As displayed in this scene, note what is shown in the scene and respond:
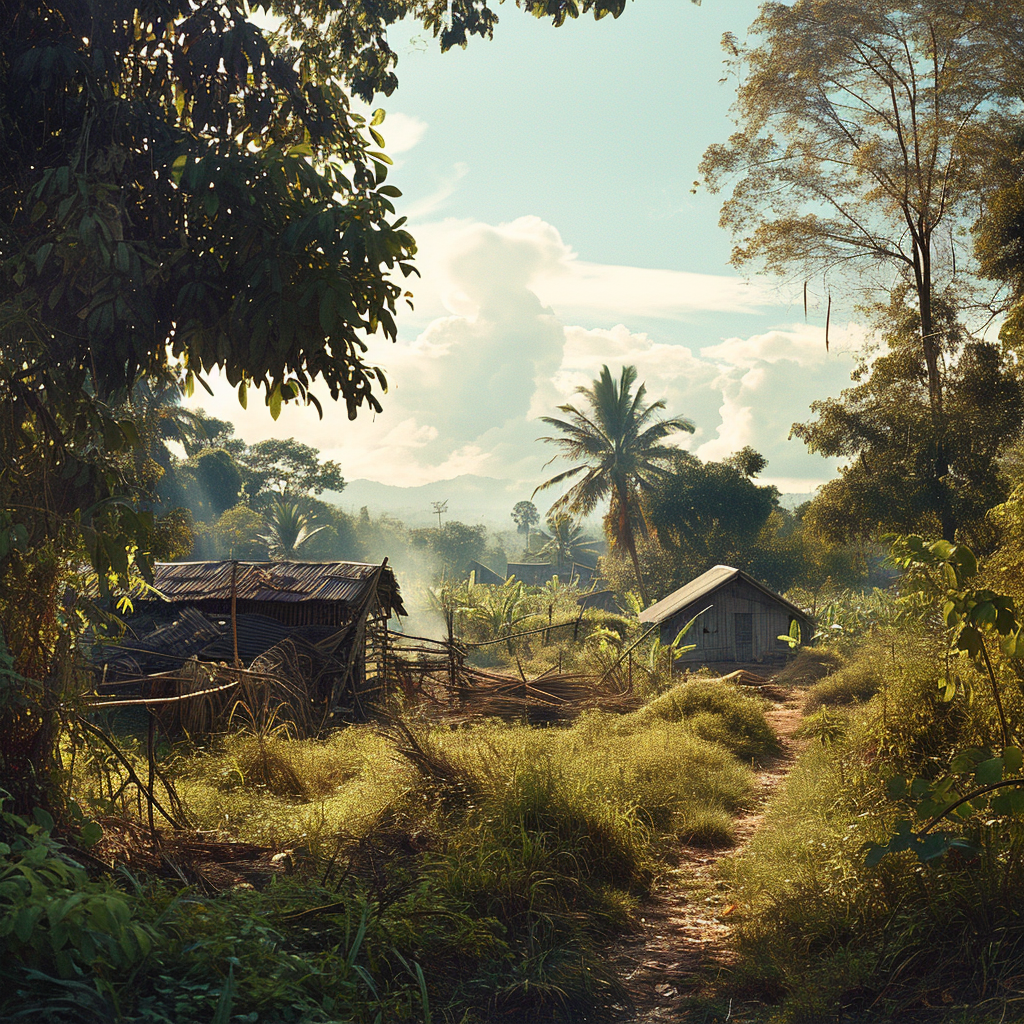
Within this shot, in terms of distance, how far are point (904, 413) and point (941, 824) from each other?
14.7 metres

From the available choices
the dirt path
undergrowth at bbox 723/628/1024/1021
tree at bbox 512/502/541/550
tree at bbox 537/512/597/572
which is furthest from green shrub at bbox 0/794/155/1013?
tree at bbox 512/502/541/550

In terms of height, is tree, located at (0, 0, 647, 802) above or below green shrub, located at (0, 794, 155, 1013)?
above

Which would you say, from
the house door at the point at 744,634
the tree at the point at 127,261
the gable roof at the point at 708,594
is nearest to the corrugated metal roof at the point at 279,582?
the tree at the point at 127,261

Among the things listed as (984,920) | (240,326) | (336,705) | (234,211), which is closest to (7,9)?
(234,211)

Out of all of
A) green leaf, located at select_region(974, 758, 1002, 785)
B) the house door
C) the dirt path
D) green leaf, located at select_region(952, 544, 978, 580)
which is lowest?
the house door

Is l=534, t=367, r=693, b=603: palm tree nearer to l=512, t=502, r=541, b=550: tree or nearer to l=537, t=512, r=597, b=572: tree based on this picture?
l=537, t=512, r=597, b=572: tree

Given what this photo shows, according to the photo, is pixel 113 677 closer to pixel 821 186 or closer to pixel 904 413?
pixel 904 413

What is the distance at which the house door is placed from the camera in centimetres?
2553

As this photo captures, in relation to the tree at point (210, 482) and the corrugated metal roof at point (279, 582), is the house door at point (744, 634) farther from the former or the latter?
the tree at point (210, 482)

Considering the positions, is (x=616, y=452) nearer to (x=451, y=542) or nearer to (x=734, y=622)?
(x=734, y=622)

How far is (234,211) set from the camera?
186 inches

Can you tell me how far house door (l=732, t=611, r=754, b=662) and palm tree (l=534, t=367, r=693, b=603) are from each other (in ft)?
36.7

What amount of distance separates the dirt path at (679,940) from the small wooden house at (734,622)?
694 inches

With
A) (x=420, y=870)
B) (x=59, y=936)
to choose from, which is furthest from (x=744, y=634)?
(x=59, y=936)
